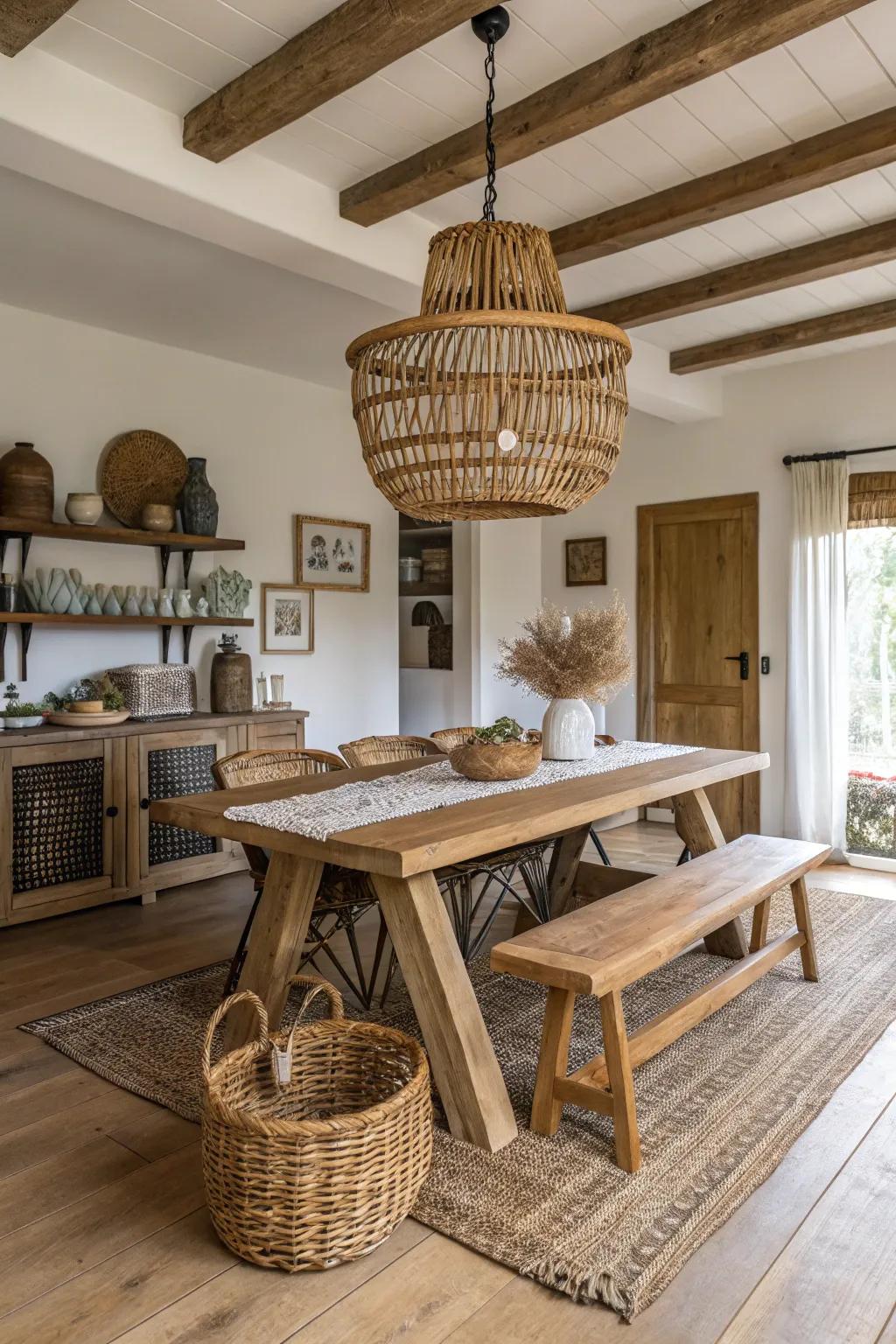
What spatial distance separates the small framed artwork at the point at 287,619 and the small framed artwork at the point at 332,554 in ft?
0.32

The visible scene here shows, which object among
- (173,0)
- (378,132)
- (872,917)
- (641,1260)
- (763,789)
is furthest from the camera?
(763,789)

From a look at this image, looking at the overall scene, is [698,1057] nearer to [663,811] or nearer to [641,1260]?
[641,1260]

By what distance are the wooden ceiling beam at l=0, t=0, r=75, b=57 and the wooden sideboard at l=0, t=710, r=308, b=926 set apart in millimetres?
2386

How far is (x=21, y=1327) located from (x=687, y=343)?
490cm

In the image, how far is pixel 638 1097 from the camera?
7.88 feet

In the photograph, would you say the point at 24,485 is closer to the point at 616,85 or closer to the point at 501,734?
the point at 501,734

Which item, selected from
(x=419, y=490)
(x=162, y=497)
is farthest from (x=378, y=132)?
(x=162, y=497)

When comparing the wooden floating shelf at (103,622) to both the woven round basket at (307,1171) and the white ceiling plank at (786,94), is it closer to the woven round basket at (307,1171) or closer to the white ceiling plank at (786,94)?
the woven round basket at (307,1171)

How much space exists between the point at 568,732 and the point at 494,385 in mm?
1539

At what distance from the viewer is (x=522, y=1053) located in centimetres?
265

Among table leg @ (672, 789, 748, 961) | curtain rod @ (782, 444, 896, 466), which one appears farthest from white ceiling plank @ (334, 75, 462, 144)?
curtain rod @ (782, 444, 896, 466)

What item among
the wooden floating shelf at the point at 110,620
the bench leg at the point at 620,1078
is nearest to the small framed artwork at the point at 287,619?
the wooden floating shelf at the point at 110,620

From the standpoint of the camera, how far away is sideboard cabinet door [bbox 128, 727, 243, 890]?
4133mm

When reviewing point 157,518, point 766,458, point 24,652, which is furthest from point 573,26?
point 766,458
